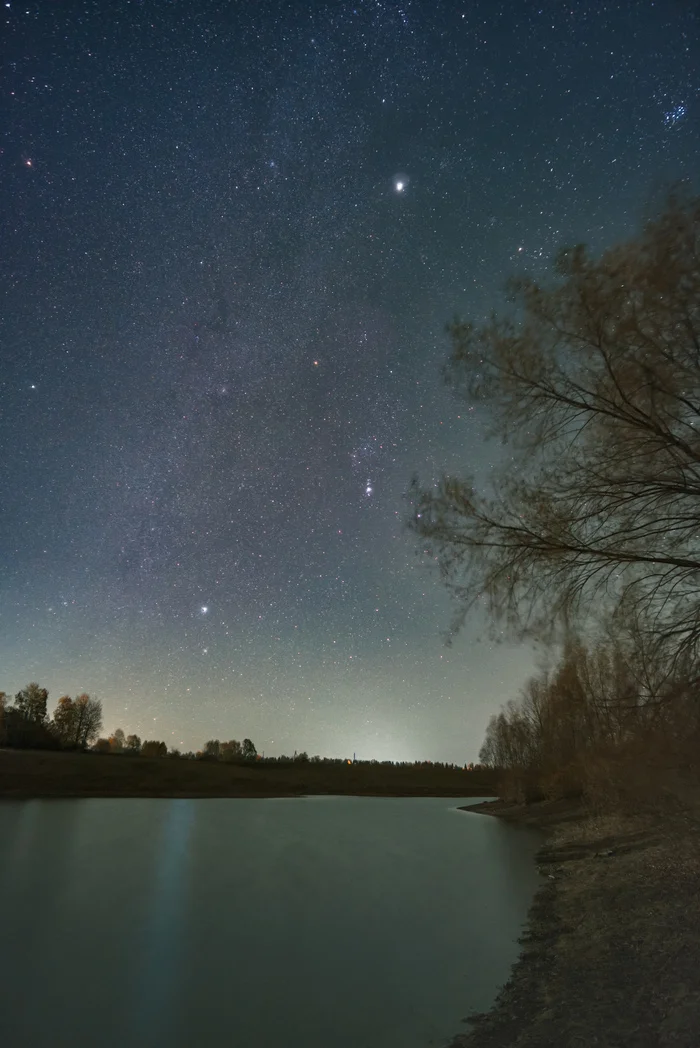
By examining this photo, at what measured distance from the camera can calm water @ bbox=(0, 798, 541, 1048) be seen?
694 cm

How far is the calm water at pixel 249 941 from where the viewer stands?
273 inches

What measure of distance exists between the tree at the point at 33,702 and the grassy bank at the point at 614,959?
3472 inches

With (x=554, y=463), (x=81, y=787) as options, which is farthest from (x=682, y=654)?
(x=81, y=787)

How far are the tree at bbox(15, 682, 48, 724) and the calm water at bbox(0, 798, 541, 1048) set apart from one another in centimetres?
7133

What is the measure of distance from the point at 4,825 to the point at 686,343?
1280 inches

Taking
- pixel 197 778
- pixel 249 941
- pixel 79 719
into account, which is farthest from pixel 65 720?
pixel 249 941

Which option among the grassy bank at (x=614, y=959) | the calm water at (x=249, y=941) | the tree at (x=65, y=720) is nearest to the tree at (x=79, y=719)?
the tree at (x=65, y=720)

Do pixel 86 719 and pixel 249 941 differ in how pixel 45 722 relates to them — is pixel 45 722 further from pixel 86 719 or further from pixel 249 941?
pixel 249 941

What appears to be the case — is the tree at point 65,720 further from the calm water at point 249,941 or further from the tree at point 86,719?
the calm water at point 249,941

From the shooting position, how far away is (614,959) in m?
6.96

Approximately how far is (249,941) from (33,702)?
91669mm

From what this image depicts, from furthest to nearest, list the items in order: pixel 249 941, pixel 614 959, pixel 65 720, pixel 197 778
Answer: pixel 65 720
pixel 197 778
pixel 249 941
pixel 614 959

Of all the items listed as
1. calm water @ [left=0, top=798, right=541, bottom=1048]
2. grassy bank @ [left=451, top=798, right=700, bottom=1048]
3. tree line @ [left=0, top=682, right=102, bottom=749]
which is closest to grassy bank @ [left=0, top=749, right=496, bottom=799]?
tree line @ [left=0, top=682, right=102, bottom=749]

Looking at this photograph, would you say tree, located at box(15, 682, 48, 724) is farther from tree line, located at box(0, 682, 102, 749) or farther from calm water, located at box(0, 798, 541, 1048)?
calm water, located at box(0, 798, 541, 1048)
